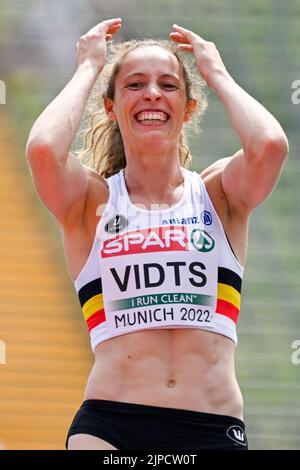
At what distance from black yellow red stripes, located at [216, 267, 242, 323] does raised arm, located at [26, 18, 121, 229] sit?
428mm

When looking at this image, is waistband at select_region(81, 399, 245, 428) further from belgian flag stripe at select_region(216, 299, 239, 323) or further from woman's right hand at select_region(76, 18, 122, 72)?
woman's right hand at select_region(76, 18, 122, 72)

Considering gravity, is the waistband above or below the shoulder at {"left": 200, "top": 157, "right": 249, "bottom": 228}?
below

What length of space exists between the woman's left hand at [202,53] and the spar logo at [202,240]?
1.40 feet

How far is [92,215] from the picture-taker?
9.58ft

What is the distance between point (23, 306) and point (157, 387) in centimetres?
157

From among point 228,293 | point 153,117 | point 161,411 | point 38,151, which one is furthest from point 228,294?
point 38,151

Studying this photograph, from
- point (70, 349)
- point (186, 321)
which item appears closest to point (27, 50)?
point (70, 349)

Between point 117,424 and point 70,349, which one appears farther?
point 70,349

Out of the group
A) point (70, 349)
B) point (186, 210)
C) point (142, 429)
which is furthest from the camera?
point (70, 349)

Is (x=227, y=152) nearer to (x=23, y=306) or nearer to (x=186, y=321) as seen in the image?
(x=23, y=306)

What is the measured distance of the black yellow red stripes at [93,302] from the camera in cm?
282

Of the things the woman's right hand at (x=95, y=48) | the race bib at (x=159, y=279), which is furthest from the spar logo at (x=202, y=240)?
the woman's right hand at (x=95, y=48)

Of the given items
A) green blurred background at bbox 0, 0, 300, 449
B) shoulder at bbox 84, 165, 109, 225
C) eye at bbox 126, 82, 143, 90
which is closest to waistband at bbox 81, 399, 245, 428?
shoulder at bbox 84, 165, 109, 225

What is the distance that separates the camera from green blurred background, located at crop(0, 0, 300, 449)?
13.5 ft
